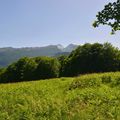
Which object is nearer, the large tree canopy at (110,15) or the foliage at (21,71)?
the large tree canopy at (110,15)

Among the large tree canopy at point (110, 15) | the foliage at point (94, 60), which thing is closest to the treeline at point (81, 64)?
the foliage at point (94, 60)

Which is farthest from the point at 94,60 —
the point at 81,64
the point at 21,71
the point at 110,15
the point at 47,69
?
the point at 110,15

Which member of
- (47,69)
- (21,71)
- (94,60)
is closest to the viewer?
(94,60)

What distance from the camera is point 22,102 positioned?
68.9ft

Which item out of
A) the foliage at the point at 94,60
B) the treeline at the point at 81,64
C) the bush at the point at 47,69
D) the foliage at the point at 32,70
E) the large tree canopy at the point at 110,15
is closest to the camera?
the large tree canopy at the point at 110,15

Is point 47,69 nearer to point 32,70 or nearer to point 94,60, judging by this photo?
point 32,70

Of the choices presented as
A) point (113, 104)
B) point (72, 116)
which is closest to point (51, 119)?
point (72, 116)

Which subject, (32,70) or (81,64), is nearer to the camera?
(81,64)

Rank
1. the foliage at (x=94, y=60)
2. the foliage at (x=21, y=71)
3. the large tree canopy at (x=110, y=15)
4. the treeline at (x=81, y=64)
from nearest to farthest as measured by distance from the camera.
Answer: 1. the large tree canopy at (x=110, y=15)
2. the foliage at (x=94, y=60)
3. the treeline at (x=81, y=64)
4. the foliage at (x=21, y=71)

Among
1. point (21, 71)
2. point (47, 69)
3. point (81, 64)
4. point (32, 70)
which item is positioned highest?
point (81, 64)

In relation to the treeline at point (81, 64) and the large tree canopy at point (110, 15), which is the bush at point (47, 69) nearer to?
the treeline at point (81, 64)

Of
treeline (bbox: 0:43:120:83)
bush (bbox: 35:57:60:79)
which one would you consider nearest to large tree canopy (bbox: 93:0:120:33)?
treeline (bbox: 0:43:120:83)

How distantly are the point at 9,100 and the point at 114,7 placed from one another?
11159 mm

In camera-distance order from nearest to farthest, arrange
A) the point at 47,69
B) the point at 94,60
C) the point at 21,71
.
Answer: the point at 94,60
the point at 47,69
the point at 21,71
